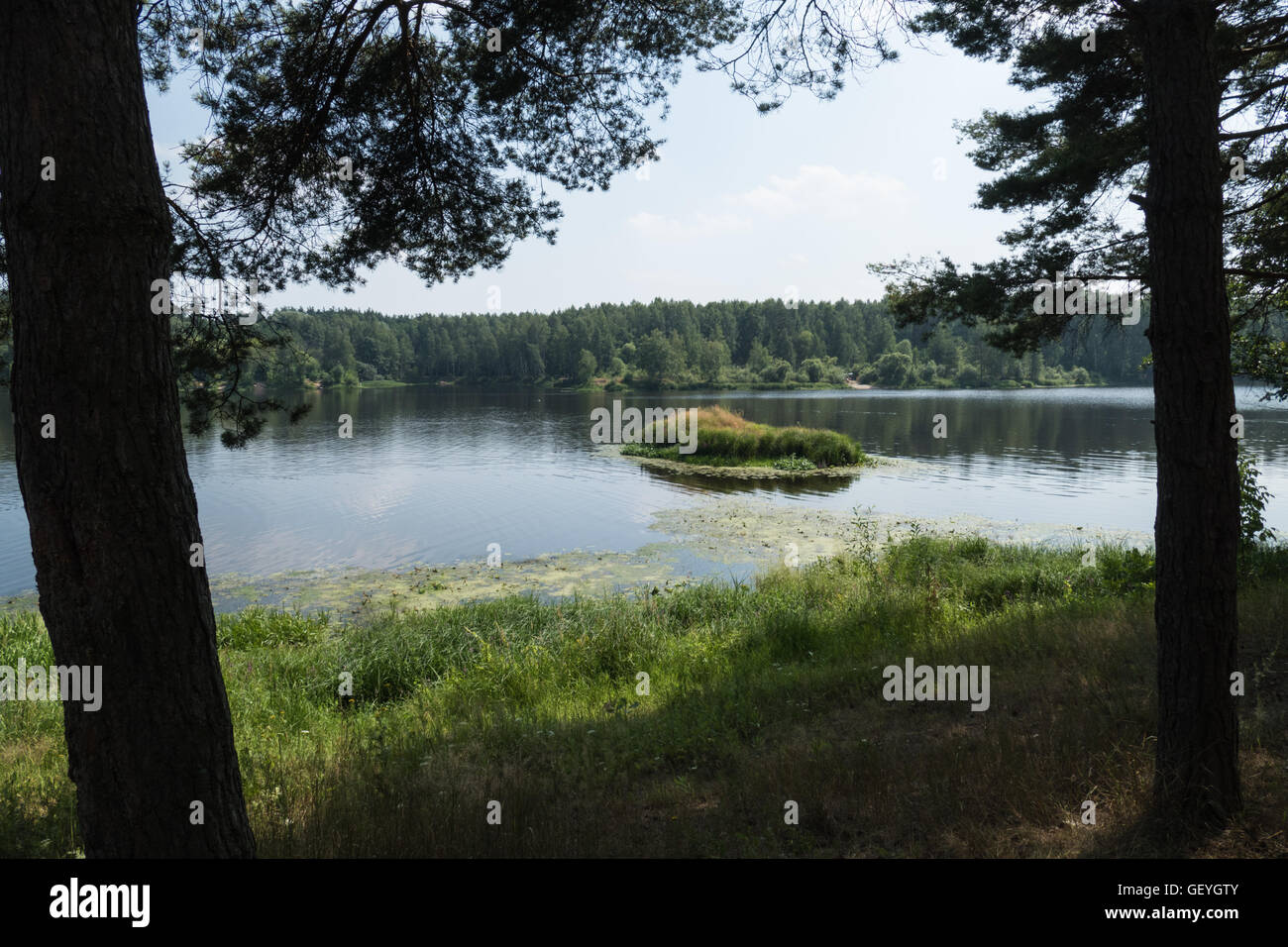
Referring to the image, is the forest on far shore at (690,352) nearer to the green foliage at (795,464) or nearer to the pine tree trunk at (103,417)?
the green foliage at (795,464)

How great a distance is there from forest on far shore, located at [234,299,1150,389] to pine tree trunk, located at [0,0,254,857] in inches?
3991

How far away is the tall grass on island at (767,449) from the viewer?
111 feet

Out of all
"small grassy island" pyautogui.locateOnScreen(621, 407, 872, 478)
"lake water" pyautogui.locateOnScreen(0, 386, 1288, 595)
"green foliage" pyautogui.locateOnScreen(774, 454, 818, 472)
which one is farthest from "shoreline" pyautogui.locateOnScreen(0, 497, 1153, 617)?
"green foliage" pyautogui.locateOnScreen(774, 454, 818, 472)

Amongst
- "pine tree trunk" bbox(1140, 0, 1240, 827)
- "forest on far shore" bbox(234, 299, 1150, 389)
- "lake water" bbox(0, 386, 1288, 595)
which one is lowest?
"lake water" bbox(0, 386, 1288, 595)

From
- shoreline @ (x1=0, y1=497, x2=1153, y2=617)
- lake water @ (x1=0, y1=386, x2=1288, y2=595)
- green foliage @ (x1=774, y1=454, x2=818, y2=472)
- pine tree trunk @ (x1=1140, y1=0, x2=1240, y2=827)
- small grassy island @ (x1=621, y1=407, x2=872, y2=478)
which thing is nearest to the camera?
pine tree trunk @ (x1=1140, y1=0, x2=1240, y2=827)

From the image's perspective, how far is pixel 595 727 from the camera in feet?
20.8

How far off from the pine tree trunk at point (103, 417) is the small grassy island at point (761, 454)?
28.7 metres

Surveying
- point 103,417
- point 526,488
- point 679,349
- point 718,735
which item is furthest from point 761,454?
point 679,349

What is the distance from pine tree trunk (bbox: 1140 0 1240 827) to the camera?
3.73 meters

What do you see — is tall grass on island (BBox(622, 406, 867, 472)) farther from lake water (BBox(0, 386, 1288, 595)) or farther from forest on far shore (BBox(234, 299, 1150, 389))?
forest on far shore (BBox(234, 299, 1150, 389))

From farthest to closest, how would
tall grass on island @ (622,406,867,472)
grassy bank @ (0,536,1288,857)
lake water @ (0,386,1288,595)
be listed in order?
tall grass on island @ (622,406,867,472) → lake water @ (0,386,1288,595) → grassy bank @ (0,536,1288,857)

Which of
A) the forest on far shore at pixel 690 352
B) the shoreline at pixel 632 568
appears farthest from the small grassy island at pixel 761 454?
the forest on far shore at pixel 690 352

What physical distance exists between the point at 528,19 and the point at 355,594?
10898 millimetres
